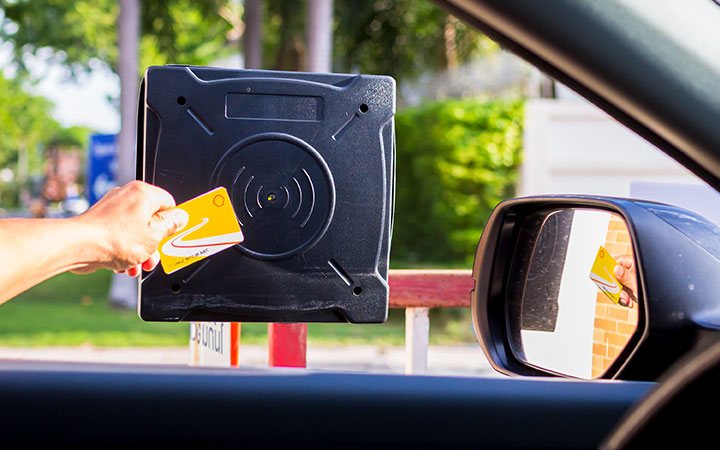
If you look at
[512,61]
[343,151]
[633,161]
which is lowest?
[343,151]

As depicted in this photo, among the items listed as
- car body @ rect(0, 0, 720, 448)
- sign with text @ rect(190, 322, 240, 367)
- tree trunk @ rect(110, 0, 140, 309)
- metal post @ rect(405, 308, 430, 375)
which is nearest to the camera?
car body @ rect(0, 0, 720, 448)

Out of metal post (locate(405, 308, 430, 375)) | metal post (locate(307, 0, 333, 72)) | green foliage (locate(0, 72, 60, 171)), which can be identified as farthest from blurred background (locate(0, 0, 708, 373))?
green foliage (locate(0, 72, 60, 171))

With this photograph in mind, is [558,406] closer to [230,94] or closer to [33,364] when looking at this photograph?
[33,364]

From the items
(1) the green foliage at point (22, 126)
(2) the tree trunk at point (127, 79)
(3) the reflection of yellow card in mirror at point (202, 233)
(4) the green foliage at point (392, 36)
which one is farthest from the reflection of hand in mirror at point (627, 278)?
(1) the green foliage at point (22, 126)

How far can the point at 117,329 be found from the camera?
10.3 m

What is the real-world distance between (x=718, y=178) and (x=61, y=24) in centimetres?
1582

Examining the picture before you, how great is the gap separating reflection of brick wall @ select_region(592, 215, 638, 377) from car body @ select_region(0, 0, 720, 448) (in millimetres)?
226

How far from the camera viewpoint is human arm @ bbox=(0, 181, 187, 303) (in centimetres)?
108

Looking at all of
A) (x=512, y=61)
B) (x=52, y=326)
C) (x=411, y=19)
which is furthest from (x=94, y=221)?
(x=512, y=61)

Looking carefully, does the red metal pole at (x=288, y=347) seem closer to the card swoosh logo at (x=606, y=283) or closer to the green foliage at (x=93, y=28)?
the card swoosh logo at (x=606, y=283)

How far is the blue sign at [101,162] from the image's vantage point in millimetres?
13961

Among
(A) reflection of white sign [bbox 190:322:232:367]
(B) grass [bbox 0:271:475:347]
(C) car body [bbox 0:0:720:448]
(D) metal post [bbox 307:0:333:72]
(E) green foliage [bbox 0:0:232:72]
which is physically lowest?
(B) grass [bbox 0:271:475:347]

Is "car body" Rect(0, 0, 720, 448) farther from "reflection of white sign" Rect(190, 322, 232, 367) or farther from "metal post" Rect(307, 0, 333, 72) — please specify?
"metal post" Rect(307, 0, 333, 72)

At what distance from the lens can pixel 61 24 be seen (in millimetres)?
15117
